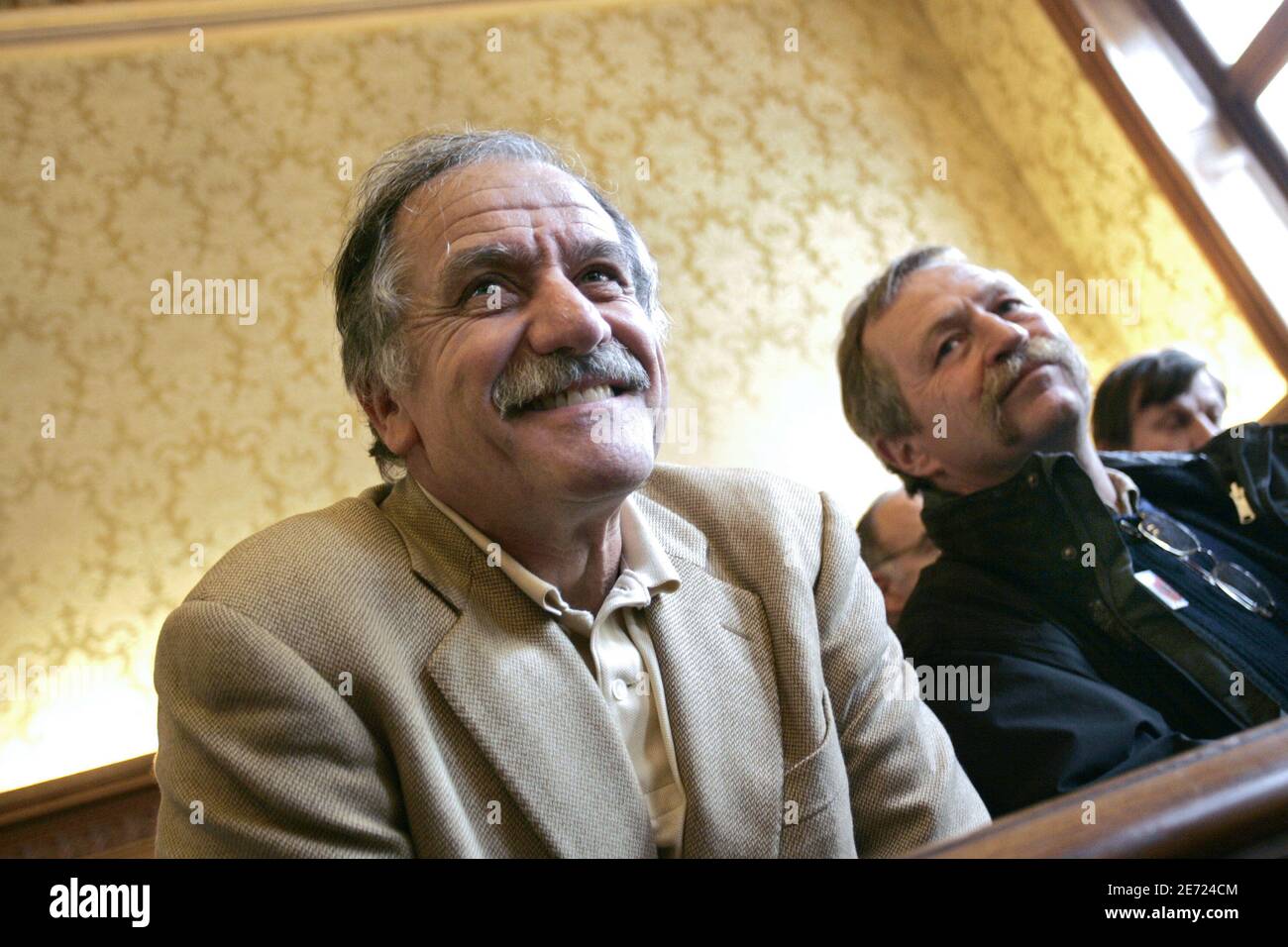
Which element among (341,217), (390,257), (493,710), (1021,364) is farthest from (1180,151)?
(493,710)

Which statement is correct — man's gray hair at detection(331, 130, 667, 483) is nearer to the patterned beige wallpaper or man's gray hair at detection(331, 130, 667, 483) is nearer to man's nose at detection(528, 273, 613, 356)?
man's nose at detection(528, 273, 613, 356)

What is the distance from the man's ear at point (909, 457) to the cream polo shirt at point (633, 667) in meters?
1.05

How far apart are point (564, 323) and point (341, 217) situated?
1.80 meters

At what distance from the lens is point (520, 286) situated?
134 centimetres

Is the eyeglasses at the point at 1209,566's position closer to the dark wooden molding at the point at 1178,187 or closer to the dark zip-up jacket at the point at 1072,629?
the dark zip-up jacket at the point at 1072,629

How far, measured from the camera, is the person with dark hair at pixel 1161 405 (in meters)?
2.56

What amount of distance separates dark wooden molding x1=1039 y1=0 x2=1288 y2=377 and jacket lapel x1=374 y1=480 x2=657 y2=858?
10.6ft

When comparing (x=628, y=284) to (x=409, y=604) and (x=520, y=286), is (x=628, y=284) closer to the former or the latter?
(x=520, y=286)

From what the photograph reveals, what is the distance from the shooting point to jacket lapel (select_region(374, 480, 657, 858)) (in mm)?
1114

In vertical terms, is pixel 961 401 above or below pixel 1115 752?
above

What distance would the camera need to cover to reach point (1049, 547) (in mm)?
1856

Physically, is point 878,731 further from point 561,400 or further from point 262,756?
point 262,756

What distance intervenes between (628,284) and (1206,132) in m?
3.13

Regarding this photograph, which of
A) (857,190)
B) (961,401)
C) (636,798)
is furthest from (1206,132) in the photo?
(636,798)
